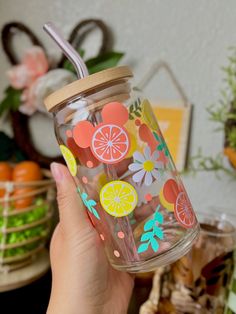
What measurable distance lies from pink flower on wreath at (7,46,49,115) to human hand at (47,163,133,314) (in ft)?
1.70

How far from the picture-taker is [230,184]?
1.02 meters

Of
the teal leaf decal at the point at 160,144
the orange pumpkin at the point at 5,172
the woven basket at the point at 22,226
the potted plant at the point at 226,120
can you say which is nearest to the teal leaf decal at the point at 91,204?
the teal leaf decal at the point at 160,144

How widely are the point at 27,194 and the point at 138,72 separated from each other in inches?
15.5

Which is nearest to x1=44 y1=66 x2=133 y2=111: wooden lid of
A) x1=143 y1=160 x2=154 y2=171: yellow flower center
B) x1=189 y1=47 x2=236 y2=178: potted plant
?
x1=143 y1=160 x2=154 y2=171: yellow flower center

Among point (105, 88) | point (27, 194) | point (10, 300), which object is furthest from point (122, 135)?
point (10, 300)

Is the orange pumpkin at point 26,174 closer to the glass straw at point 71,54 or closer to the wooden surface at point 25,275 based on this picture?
the wooden surface at point 25,275

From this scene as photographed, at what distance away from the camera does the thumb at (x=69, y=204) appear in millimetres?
627

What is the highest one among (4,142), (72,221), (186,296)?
(72,221)

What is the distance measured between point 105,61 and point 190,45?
0.21 m

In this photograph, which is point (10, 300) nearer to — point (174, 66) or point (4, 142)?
point (4, 142)

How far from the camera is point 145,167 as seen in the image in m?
0.52

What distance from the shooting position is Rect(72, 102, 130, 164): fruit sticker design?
501 mm

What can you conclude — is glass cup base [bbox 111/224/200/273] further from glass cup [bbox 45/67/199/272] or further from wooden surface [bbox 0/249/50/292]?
wooden surface [bbox 0/249/50/292]

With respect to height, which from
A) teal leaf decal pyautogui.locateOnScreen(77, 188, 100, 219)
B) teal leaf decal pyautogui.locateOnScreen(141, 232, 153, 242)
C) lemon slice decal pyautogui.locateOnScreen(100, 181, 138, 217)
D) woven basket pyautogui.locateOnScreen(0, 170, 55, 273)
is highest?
lemon slice decal pyautogui.locateOnScreen(100, 181, 138, 217)
